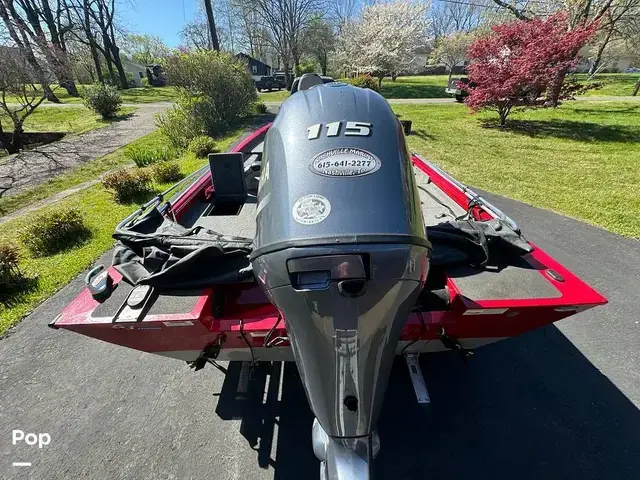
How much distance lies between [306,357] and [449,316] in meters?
0.77

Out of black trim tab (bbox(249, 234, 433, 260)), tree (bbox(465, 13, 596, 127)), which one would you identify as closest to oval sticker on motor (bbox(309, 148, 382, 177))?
black trim tab (bbox(249, 234, 433, 260))

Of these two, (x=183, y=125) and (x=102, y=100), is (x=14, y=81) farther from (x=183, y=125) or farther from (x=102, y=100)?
(x=183, y=125)

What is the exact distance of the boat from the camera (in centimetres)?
111

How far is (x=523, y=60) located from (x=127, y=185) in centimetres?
1117

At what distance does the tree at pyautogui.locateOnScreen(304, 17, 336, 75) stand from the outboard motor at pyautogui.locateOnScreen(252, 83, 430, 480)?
111ft

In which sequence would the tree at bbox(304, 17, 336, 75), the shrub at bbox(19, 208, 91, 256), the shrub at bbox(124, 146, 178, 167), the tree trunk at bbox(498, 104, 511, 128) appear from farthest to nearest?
the tree at bbox(304, 17, 336, 75) → the tree trunk at bbox(498, 104, 511, 128) → the shrub at bbox(124, 146, 178, 167) → the shrub at bbox(19, 208, 91, 256)

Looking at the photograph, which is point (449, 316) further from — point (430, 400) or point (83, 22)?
point (83, 22)

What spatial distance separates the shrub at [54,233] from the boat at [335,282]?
10.2ft

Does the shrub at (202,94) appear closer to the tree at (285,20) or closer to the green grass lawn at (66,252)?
the green grass lawn at (66,252)

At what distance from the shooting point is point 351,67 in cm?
2380

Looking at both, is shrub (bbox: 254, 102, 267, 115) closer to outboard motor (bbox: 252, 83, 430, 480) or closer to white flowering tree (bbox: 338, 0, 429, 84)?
white flowering tree (bbox: 338, 0, 429, 84)

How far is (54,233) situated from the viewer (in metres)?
4.34

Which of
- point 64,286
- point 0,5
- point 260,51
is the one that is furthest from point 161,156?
point 260,51

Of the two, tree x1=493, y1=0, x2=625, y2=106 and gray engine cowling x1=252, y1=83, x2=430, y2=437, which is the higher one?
tree x1=493, y1=0, x2=625, y2=106
